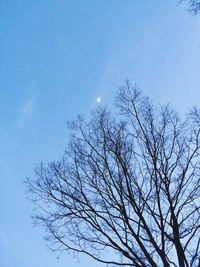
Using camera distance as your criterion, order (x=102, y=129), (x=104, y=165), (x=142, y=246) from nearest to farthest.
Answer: (x=142, y=246)
(x=104, y=165)
(x=102, y=129)

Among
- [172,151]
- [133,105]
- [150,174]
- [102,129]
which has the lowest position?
[150,174]

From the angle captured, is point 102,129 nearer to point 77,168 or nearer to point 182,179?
point 77,168

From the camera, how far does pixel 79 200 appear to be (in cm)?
859

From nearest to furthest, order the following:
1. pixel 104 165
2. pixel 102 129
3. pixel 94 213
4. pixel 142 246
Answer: pixel 142 246, pixel 94 213, pixel 104 165, pixel 102 129

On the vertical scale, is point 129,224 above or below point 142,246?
above

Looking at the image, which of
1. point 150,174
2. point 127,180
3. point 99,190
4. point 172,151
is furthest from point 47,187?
point 172,151

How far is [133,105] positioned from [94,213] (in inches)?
154

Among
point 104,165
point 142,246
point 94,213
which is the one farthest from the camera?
point 104,165

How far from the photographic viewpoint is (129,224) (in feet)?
24.9

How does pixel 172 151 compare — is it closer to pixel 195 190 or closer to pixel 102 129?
pixel 195 190

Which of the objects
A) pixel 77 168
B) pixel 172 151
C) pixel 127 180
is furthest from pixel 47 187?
pixel 172 151

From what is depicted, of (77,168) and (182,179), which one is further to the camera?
(77,168)

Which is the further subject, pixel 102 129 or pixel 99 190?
pixel 102 129

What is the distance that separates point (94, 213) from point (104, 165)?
4.82 ft
